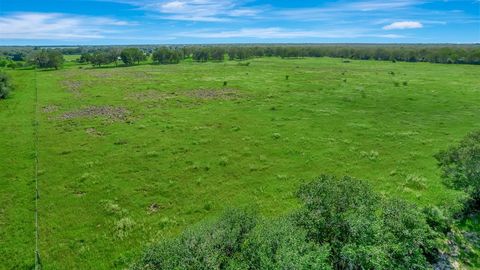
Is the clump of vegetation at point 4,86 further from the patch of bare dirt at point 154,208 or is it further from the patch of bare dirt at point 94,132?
the patch of bare dirt at point 154,208

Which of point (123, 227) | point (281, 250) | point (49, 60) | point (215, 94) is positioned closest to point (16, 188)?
point (123, 227)

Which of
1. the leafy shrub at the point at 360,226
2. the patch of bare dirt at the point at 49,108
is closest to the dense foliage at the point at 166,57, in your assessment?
the patch of bare dirt at the point at 49,108

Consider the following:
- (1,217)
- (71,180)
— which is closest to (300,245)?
(1,217)

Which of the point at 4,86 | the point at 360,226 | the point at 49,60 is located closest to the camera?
the point at 360,226

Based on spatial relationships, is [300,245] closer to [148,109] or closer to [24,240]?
[24,240]

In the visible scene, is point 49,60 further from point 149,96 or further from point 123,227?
point 123,227

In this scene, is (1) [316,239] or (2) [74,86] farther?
(2) [74,86]

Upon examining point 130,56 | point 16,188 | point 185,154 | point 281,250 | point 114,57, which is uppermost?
point 130,56
